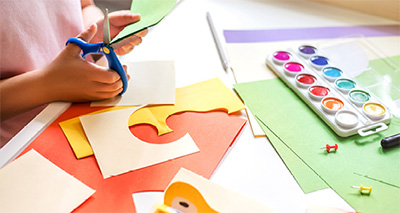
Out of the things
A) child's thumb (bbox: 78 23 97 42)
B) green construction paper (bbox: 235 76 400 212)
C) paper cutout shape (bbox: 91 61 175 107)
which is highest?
child's thumb (bbox: 78 23 97 42)

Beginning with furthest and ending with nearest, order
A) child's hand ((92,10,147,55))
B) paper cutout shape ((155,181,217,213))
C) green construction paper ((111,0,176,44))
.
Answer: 1. child's hand ((92,10,147,55))
2. green construction paper ((111,0,176,44))
3. paper cutout shape ((155,181,217,213))

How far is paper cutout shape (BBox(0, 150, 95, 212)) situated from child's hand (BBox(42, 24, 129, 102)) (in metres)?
0.14

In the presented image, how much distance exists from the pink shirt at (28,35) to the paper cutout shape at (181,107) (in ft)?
0.51

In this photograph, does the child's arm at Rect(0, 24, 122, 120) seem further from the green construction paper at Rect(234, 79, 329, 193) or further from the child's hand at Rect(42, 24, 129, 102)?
the green construction paper at Rect(234, 79, 329, 193)

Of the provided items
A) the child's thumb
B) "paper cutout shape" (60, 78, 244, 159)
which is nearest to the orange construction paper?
"paper cutout shape" (60, 78, 244, 159)

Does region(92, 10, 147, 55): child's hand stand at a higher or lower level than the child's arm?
higher

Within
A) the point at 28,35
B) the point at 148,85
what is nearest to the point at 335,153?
the point at 148,85

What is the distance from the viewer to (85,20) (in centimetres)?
90

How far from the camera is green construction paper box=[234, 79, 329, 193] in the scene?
50 centimetres

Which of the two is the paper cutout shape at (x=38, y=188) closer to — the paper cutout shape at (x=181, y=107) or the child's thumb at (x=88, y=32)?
the paper cutout shape at (x=181, y=107)

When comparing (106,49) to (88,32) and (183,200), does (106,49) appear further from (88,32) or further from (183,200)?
(183,200)

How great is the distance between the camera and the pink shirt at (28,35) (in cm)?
69

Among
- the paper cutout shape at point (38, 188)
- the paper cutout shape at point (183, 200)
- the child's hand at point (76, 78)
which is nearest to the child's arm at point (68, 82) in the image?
the child's hand at point (76, 78)

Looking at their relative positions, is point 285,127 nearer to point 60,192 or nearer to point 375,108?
point 375,108
